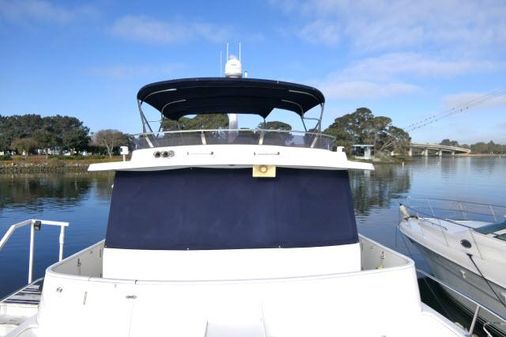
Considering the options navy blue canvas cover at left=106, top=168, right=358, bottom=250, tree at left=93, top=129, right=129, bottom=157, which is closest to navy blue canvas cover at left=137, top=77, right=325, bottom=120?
navy blue canvas cover at left=106, top=168, right=358, bottom=250

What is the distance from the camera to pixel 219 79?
565 centimetres

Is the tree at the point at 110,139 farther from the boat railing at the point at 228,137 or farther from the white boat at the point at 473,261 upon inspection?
the boat railing at the point at 228,137

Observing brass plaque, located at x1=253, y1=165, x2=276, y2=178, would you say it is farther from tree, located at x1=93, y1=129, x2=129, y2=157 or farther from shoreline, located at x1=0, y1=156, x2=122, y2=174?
tree, located at x1=93, y1=129, x2=129, y2=157

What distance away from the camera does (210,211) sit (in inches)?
193

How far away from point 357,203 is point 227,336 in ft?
84.9

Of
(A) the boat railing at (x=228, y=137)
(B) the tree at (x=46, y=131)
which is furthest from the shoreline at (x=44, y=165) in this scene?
(A) the boat railing at (x=228, y=137)

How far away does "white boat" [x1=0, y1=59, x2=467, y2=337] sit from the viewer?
403cm

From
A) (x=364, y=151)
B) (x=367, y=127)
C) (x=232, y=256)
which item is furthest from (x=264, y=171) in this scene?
(x=367, y=127)

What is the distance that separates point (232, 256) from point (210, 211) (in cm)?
59

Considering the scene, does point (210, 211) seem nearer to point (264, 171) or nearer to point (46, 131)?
point (264, 171)

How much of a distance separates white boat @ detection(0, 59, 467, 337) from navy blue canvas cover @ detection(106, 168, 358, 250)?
0.01 metres

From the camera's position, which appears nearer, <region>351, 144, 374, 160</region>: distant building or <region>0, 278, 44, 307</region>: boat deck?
<region>0, 278, 44, 307</region>: boat deck

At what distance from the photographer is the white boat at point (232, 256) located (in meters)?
4.03

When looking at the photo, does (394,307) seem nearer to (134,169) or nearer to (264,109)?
(134,169)
